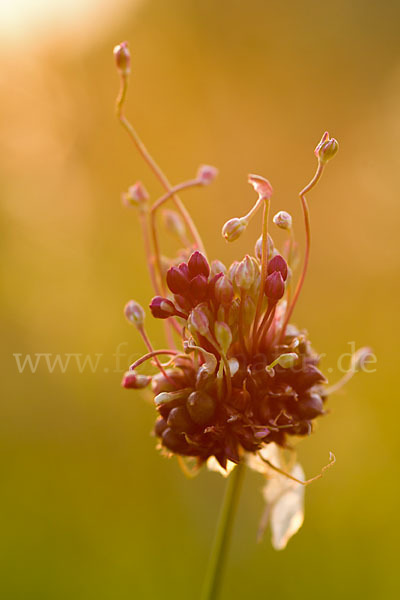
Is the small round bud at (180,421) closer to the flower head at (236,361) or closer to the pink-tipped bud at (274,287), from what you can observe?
the flower head at (236,361)

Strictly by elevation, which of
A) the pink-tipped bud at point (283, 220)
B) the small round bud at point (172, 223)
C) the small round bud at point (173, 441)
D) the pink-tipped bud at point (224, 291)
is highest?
the small round bud at point (172, 223)

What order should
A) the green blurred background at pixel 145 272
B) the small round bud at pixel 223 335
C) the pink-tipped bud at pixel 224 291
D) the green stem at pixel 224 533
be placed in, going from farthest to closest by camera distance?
the green blurred background at pixel 145 272 → the green stem at pixel 224 533 → the pink-tipped bud at pixel 224 291 → the small round bud at pixel 223 335

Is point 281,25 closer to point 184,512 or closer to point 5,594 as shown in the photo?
point 184,512

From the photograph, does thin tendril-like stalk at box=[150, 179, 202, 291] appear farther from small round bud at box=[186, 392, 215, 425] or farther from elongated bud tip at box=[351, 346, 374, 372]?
elongated bud tip at box=[351, 346, 374, 372]

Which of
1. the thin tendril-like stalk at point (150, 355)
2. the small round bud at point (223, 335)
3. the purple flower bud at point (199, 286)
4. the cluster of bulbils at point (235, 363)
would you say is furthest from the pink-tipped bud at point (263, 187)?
the thin tendril-like stalk at point (150, 355)

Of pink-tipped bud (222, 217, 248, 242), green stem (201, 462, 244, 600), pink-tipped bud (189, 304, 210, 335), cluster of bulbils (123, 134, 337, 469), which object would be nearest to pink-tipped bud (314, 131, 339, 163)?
cluster of bulbils (123, 134, 337, 469)

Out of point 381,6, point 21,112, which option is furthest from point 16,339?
point 381,6
